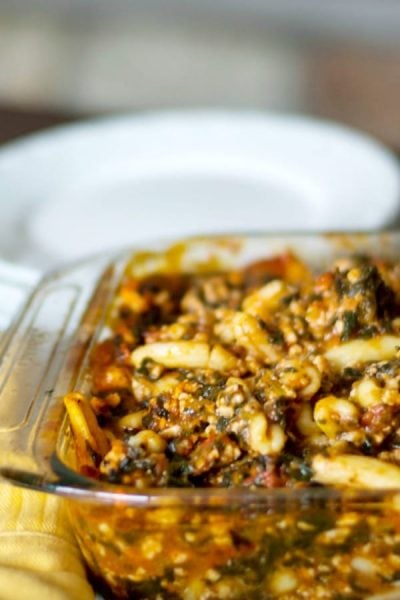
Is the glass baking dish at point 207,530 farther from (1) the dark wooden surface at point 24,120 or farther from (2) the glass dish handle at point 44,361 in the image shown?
(1) the dark wooden surface at point 24,120

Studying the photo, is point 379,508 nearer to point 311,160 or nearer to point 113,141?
point 311,160

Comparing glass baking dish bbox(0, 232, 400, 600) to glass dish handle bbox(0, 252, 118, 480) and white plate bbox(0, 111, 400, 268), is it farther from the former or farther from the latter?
white plate bbox(0, 111, 400, 268)

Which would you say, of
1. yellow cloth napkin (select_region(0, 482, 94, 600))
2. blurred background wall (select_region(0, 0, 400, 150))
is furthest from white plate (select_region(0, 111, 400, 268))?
blurred background wall (select_region(0, 0, 400, 150))

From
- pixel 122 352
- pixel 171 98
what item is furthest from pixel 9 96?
pixel 122 352

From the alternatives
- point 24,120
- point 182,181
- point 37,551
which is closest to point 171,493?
point 37,551

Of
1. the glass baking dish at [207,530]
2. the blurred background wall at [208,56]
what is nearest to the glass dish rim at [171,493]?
the glass baking dish at [207,530]

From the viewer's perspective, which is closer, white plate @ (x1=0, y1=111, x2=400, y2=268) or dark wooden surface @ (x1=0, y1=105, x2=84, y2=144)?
white plate @ (x1=0, y1=111, x2=400, y2=268)
